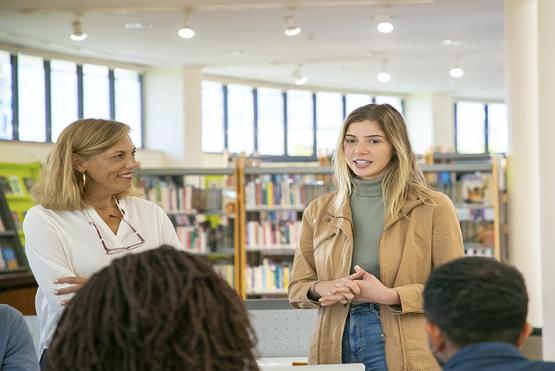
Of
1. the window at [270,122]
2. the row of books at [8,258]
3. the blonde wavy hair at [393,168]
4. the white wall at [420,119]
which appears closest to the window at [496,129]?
the white wall at [420,119]

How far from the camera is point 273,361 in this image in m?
3.67

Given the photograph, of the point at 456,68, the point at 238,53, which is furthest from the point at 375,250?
the point at 456,68

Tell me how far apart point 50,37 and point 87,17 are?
156cm

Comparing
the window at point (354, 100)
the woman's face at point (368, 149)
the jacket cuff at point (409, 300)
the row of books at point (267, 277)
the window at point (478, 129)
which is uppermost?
the window at point (354, 100)

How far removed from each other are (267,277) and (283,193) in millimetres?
873

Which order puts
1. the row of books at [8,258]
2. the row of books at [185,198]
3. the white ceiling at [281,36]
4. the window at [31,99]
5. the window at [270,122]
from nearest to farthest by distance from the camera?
the row of books at [185,198]
the row of books at [8,258]
the white ceiling at [281,36]
the window at [31,99]
the window at [270,122]

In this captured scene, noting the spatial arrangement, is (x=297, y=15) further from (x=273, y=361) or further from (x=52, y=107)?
(x=273, y=361)

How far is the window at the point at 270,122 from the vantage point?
18703mm

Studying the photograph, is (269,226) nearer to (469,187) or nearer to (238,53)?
(469,187)

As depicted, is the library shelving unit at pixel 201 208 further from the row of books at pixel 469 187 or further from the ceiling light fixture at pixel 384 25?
the ceiling light fixture at pixel 384 25

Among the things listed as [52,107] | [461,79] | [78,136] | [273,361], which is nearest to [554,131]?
[273,361]

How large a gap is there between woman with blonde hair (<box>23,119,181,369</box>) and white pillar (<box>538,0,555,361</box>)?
3754 millimetres

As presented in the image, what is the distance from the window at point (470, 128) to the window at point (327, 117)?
9.84 feet

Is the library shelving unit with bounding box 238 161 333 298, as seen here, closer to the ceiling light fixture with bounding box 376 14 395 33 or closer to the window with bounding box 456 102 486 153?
the ceiling light fixture with bounding box 376 14 395 33
